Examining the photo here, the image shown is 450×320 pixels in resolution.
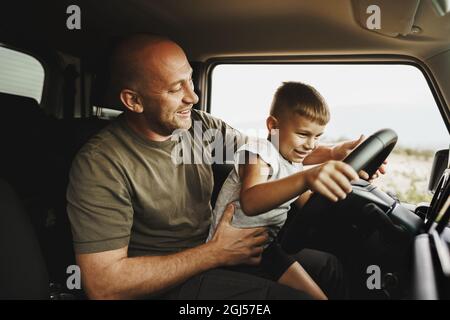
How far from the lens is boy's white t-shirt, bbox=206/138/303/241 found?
0.89 m

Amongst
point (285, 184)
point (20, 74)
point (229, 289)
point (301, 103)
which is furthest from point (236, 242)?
point (20, 74)

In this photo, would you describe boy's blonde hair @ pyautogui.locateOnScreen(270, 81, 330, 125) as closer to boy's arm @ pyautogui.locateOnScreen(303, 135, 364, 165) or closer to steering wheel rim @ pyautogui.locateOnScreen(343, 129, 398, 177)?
steering wheel rim @ pyautogui.locateOnScreen(343, 129, 398, 177)

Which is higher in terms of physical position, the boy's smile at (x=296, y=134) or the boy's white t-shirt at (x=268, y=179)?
the boy's smile at (x=296, y=134)

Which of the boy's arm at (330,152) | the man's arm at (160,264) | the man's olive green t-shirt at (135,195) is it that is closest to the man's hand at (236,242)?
the man's arm at (160,264)

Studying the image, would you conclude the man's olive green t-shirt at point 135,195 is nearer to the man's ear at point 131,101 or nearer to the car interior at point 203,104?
the man's ear at point 131,101

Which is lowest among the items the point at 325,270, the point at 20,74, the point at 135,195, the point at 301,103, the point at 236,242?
the point at 325,270

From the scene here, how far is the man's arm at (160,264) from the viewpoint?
0.82 metres

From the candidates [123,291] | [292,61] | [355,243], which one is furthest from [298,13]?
[123,291]

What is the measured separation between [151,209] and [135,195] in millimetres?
53

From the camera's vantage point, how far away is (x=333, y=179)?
0.68m

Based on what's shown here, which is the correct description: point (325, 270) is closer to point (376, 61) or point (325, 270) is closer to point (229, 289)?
point (229, 289)

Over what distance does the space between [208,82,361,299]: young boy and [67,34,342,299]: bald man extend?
4cm

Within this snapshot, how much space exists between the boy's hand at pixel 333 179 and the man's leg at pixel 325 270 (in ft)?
1.27

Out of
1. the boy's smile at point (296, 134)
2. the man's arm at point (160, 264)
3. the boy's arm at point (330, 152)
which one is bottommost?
the man's arm at point (160, 264)
